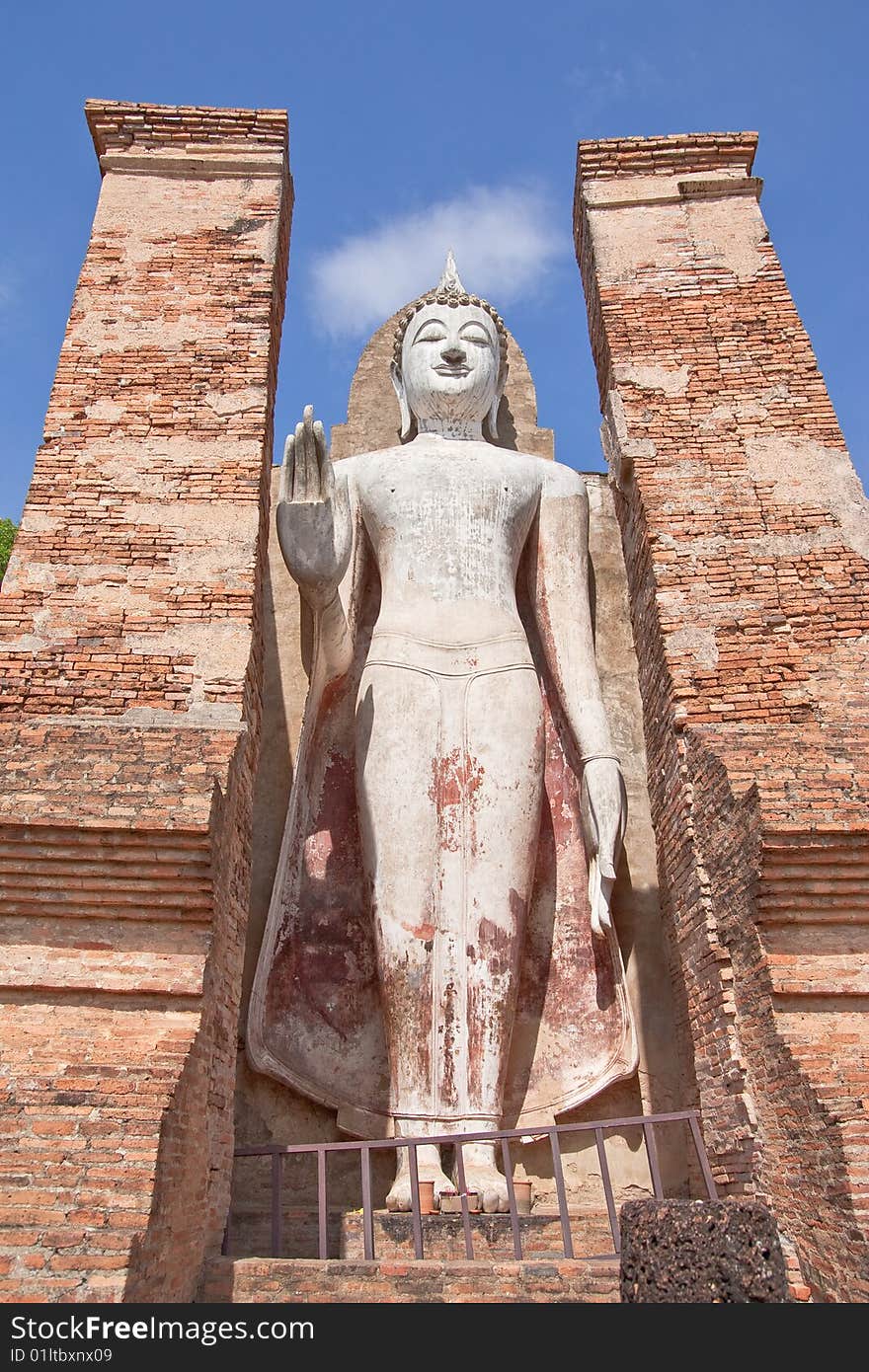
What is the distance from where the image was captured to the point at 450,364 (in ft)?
23.1

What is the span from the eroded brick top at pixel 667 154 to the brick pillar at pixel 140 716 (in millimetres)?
2283

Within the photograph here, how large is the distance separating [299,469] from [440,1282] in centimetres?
363

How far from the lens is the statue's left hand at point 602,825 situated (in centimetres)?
565

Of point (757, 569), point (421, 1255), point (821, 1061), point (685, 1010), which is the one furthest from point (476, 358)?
point (421, 1255)

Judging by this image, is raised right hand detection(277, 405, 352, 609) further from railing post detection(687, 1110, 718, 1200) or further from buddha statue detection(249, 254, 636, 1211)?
railing post detection(687, 1110, 718, 1200)

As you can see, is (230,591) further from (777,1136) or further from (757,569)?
(777,1136)

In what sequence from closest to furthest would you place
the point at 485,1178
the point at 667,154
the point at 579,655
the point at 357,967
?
the point at 485,1178, the point at 357,967, the point at 579,655, the point at 667,154

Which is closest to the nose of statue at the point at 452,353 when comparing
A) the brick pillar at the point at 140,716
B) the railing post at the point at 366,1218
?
the brick pillar at the point at 140,716

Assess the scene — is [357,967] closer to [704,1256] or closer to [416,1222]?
[416,1222]

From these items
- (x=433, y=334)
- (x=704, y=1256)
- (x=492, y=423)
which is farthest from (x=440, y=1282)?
(x=433, y=334)

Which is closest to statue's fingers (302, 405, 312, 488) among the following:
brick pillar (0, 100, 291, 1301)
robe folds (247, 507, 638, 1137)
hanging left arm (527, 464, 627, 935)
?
brick pillar (0, 100, 291, 1301)

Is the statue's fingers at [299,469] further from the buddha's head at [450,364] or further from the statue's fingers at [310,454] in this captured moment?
the buddha's head at [450,364]

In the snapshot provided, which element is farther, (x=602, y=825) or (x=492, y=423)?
(x=492, y=423)

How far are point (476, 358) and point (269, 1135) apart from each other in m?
4.93
